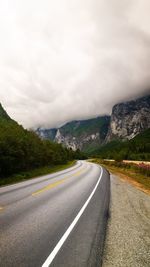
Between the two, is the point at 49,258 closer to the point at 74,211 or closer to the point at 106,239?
the point at 106,239

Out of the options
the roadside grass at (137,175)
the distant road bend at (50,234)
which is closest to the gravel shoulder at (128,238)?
the distant road bend at (50,234)

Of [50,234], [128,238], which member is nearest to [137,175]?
[128,238]

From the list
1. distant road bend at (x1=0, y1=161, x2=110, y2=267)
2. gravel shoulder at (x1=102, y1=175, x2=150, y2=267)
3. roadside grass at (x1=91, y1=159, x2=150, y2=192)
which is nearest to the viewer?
distant road bend at (x1=0, y1=161, x2=110, y2=267)

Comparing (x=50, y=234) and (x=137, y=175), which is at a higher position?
(x=137, y=175)

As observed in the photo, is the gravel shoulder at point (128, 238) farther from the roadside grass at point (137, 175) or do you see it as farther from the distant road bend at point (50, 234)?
the roadside grass at point (137, 175)

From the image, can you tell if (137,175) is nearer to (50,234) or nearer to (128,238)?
(128,238)

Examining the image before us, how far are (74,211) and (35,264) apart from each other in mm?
4909

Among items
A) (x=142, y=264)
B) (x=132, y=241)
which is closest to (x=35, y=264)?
(x=142, y=264)

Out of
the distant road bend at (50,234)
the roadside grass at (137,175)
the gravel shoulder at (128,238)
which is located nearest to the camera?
the distant road bend at (50,234)

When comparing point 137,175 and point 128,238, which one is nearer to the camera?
point 128,238

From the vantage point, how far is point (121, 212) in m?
9.77

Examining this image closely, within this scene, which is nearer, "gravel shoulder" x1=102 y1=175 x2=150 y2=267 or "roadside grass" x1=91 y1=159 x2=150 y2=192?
"gravel shoulder" x1=102 y1=175 x2=150 y2=267

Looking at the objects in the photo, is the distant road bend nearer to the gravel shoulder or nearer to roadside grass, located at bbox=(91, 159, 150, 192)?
the gravel shoulder

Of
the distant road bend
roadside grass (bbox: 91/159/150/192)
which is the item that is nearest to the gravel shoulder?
the distant road bend
